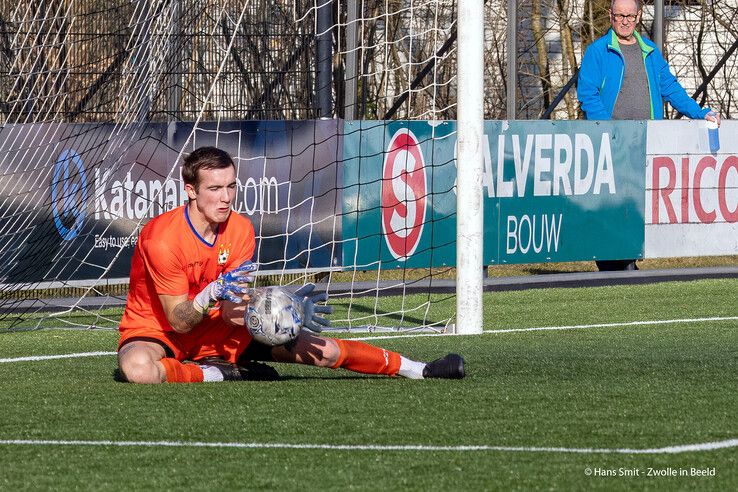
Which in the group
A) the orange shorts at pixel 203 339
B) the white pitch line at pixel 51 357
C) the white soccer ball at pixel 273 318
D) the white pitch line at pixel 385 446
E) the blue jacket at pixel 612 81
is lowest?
the white pitch line at pixel 385 446

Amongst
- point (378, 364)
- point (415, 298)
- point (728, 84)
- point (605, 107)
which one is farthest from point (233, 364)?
point (728, 84)

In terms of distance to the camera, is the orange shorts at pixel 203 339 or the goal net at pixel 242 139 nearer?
the orange shorts at pixel 203 339

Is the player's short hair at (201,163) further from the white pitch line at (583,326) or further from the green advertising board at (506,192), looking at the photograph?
the green advertising board at (506,192)

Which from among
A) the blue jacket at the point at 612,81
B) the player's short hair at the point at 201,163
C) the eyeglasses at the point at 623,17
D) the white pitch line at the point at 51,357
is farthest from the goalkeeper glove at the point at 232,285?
the eyeglasses at the point at 623,17

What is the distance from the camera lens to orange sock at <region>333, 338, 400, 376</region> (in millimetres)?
6832

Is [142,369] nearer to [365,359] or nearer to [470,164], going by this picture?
[365,359]

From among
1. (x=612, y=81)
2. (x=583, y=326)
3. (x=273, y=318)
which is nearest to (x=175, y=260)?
(x=273, y=318)

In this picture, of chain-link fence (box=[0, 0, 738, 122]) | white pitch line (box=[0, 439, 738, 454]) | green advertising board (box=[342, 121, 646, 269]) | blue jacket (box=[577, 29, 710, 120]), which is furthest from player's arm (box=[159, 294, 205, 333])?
blue jacket (box=[577, 29, 710, 120])

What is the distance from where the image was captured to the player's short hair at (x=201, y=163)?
6.76 m

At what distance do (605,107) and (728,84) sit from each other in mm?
4540

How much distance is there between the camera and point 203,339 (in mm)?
7102

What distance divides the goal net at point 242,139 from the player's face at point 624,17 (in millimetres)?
1602

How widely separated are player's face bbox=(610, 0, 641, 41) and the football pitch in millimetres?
5081

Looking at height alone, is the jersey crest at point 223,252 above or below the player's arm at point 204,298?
above
